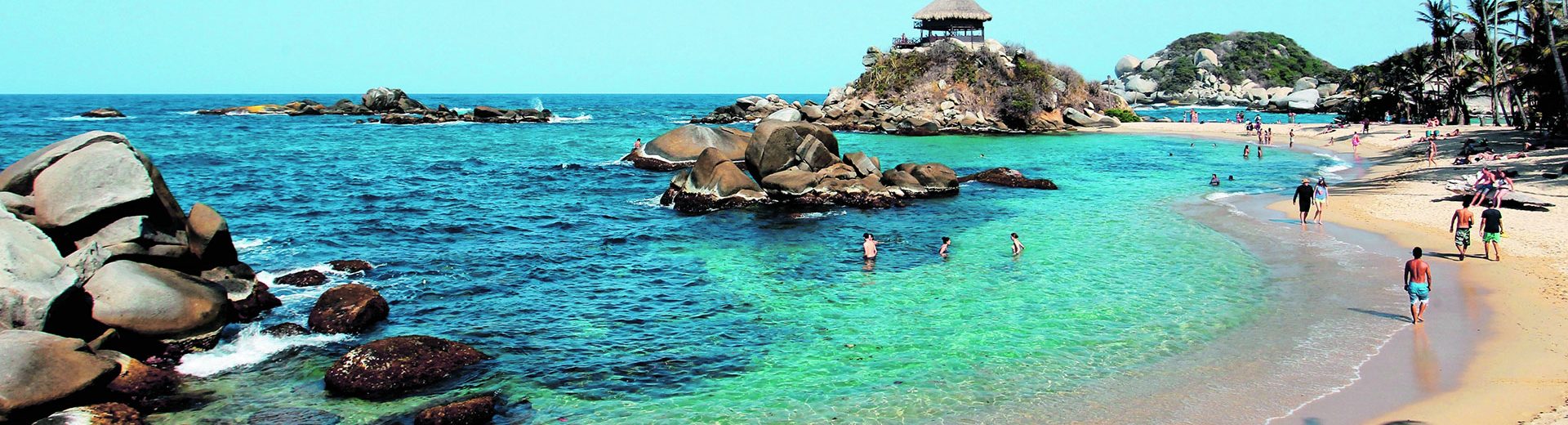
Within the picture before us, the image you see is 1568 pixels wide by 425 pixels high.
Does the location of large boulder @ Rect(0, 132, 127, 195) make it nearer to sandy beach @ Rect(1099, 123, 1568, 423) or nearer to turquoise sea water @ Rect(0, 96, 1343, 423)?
turquoise sea water @ Rect(0, 96, 1343, 423)

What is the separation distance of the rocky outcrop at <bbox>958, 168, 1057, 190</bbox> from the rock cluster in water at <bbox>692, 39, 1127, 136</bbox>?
31917 mm

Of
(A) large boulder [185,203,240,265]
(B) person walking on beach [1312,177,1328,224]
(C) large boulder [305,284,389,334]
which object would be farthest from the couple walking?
(A) large boulder [185,203,240,265]

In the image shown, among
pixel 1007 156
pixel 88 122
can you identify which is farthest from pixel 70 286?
pixel 88 122

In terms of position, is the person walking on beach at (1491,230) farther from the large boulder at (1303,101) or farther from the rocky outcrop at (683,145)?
the large boulder at (1303,101)

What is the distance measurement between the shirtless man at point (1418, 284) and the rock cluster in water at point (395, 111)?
88377 mm

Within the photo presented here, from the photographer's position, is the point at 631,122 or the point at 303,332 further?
the point at 631,122

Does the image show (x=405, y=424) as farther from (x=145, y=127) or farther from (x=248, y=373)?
(x=145, y=127)

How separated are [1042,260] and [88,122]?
325 feet

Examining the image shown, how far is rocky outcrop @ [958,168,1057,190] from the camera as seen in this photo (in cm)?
3875

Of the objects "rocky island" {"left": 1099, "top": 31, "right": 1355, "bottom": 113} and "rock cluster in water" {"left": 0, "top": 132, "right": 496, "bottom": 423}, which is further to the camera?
"rocky island" {"left": 1099, "top": 31, "right": 1355, "bottom": 113}

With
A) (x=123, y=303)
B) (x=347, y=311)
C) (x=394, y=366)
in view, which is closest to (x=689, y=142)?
(x=347, y=311)

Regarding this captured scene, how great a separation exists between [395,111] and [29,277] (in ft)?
314

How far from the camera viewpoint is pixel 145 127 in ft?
263

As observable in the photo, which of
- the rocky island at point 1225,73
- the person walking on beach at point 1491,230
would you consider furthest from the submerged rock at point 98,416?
the rocky island at point 1225,73
